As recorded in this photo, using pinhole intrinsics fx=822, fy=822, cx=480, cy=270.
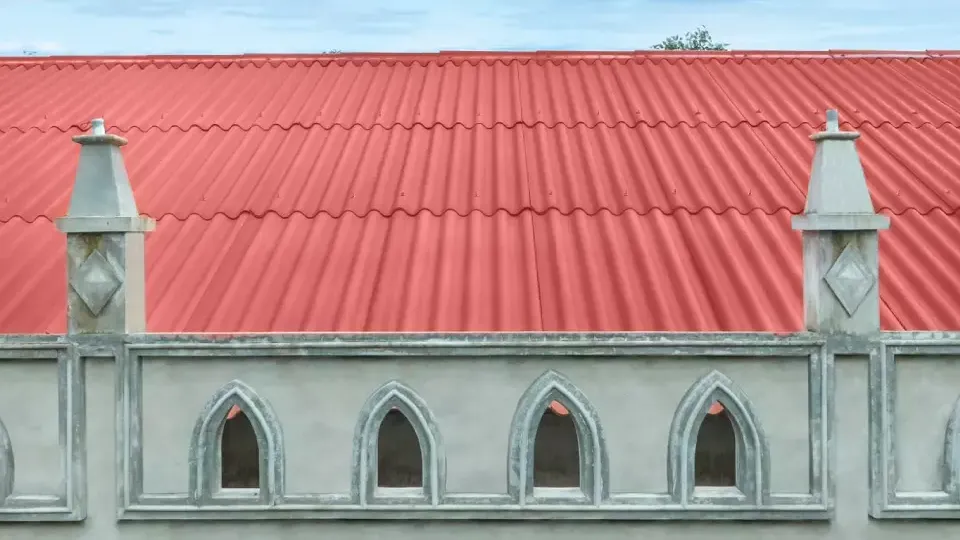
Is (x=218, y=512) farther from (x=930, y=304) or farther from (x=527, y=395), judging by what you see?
(x=930, y=304)

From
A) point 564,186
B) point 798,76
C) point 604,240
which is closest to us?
point 604,240

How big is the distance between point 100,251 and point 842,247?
474 centimetres

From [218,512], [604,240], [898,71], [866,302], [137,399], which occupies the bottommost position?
[218,512]

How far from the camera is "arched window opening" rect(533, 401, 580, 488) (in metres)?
5.42

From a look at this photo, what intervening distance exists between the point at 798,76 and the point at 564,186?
4428 mm

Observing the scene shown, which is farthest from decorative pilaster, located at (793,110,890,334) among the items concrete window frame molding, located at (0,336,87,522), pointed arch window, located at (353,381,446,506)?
concrete window frame molding, located at (0,336,87,522)

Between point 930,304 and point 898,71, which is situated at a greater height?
point 898,71

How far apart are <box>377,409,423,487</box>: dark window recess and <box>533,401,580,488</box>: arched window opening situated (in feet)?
2.58

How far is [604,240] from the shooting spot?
6750 millimetres

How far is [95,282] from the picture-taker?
5242 mm

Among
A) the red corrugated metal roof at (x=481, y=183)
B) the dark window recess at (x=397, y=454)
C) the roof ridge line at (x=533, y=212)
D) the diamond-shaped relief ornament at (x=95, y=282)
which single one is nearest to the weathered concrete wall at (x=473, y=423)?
the dark window recess at (x=397, y=454)

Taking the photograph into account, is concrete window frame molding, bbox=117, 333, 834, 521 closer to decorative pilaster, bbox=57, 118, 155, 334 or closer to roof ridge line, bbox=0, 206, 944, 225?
decorative pilaster, bbox=57, 118, 155, 334

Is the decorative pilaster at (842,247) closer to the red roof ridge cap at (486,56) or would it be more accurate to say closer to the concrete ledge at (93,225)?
the concrete ledge at (93,225)

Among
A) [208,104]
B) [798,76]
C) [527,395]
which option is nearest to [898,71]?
[798,76]
